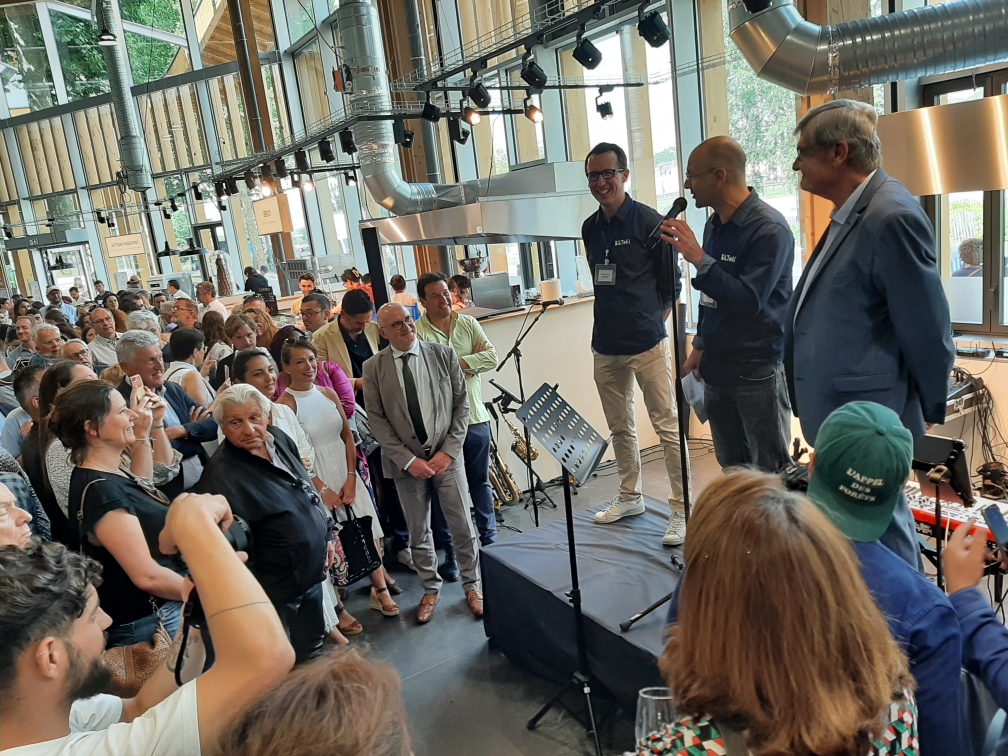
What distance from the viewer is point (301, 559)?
7.09 feet

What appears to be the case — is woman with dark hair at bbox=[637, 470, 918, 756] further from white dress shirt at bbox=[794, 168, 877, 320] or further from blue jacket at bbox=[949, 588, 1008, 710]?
white dress shirt at bbox=[794, 168, 877, 320]

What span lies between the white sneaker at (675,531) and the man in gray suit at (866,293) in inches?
36.7

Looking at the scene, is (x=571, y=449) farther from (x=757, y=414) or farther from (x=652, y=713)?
(x=652, y=713)

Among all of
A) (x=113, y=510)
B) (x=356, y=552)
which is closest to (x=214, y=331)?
(x=356, y=552)

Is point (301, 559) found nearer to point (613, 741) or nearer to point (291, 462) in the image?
point (291, 462)

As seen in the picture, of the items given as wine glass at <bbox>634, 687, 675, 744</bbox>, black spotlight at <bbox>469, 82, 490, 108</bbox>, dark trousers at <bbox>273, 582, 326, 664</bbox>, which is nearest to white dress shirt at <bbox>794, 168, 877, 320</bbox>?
wine glass at <bbox>634, 687, 675, 744</bbox>

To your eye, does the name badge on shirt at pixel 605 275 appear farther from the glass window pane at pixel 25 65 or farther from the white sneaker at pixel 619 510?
the glass window pane at pixel 25 65

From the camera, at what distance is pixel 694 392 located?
9.70ft

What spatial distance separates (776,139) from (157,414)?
180 inches

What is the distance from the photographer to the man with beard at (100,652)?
36.9 inches

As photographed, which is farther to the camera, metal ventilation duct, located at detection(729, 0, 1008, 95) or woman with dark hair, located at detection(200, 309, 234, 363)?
woman with dark hair, located at detection(200, 309, 234, 363)

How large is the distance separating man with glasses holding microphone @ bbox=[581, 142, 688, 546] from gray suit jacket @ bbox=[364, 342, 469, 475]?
74 centimetres

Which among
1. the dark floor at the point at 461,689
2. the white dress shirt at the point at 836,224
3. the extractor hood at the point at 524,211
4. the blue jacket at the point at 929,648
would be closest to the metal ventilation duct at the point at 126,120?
the extractor hood at the point at 524,211

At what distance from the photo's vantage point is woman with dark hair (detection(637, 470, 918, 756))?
828 mm
